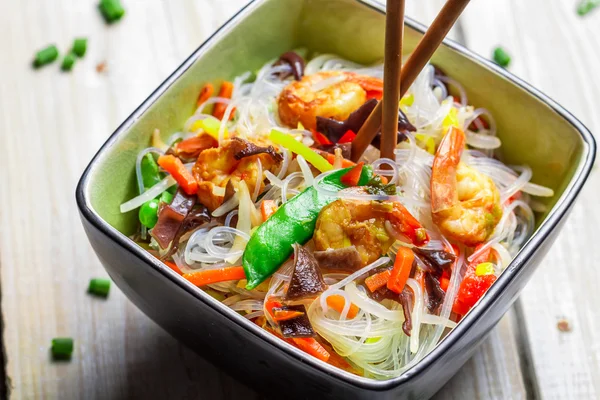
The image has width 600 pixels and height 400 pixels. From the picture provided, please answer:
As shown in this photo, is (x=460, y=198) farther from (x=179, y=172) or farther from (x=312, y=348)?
(x=179, y=172)

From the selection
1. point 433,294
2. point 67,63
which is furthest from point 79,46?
point 433,294

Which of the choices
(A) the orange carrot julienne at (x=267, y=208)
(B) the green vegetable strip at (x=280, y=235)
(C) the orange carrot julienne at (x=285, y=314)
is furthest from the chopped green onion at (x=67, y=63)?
(C) the orange carrot julienne at (x=285, y=314)

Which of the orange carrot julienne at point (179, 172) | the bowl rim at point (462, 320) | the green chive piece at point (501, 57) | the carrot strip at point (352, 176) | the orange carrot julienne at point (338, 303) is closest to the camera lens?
the bowl rim at point (462, 320)

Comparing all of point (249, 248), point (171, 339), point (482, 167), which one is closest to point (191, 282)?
point (249, 248)

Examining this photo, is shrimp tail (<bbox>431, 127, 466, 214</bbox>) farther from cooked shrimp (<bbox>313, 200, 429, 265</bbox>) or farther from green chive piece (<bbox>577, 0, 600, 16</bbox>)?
green chive piece (<bbox>577, 0, 600, 16</bbox>)

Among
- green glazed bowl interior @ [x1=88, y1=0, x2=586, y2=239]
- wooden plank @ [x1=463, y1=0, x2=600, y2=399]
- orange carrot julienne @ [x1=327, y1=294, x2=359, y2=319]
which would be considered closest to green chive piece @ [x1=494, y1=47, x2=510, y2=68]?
wooden plank @ [x1=463, y1=0, x2=600, y2=399]

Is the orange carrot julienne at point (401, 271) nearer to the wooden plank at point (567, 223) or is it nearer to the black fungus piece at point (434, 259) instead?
the black fungus piece at point (434, 259)
